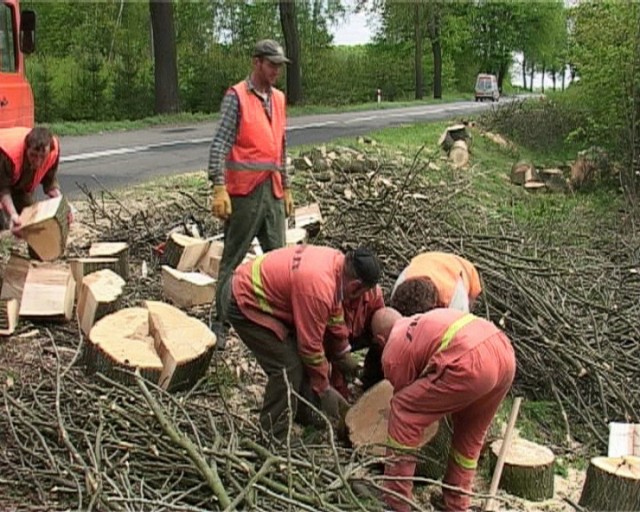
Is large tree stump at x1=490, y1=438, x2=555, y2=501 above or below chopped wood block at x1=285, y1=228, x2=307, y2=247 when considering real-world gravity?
below

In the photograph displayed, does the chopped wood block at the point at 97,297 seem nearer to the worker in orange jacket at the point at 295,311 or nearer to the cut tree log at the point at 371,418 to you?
the worker in orange jacket at the point at 295,311

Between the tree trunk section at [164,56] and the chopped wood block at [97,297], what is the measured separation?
15090 millimetres

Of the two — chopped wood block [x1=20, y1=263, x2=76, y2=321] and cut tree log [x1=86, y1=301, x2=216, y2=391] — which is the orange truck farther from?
cut tree log [x1=86, y1=301, x2=216, y2=391]

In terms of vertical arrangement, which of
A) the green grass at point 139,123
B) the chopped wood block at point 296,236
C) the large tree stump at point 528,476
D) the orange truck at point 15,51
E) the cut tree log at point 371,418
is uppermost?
the orange truck at point 15,51

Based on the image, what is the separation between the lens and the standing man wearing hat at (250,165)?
5176 mm

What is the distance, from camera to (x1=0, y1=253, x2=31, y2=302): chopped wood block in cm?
582

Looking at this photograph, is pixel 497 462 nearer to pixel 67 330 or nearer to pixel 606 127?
pixel 67 330

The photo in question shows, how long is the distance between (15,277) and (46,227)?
17.6 inches

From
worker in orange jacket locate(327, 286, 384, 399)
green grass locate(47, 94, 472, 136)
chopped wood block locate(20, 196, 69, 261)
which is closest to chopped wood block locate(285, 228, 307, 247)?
chopped wood block locate(20, 196, 69, 261)

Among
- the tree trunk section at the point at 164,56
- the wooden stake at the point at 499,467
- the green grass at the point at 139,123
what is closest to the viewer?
the wooden stake at the point at 499,467

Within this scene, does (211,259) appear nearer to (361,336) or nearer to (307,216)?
(307,216)

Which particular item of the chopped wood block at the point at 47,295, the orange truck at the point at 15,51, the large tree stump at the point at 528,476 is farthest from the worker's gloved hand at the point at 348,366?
the orange truck at the point at 15,51

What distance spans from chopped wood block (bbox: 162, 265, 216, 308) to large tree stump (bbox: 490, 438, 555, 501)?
8.37ft

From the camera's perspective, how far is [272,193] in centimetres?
548
